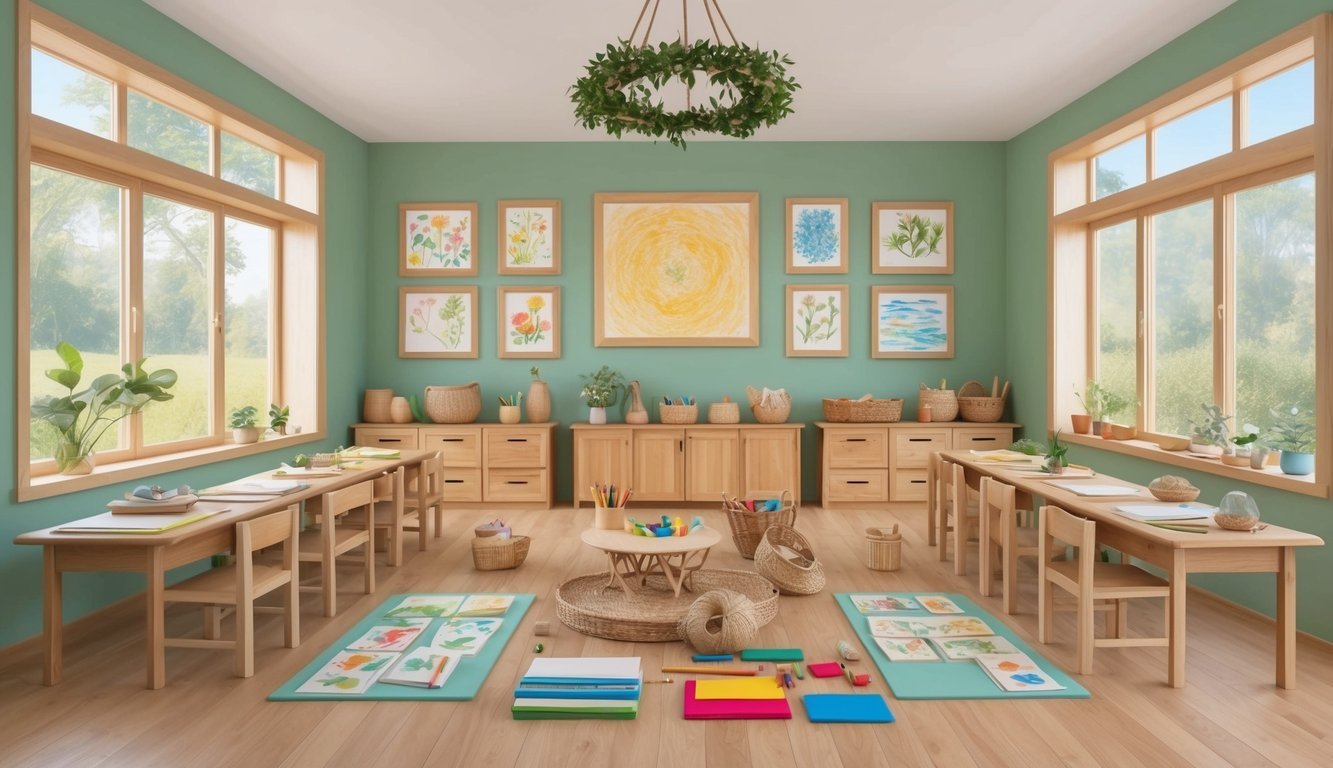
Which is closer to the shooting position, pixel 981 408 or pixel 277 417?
pixel 277 417

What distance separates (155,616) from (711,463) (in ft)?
13.6

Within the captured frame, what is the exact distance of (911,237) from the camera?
680cm

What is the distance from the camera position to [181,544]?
9.94 feet

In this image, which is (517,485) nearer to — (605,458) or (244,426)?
(605,458)

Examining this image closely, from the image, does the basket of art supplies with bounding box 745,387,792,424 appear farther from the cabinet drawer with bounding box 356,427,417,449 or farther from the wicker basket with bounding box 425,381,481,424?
the cabinet drawer with bounding box 356,427,417,449

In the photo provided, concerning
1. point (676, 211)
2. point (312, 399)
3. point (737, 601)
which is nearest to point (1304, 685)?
point (737, 601)

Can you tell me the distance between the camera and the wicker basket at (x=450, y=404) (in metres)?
6.48

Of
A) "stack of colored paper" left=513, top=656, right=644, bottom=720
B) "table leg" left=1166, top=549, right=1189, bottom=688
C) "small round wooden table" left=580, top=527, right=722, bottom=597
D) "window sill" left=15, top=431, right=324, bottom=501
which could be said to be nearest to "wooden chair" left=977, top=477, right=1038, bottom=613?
"table leg" left=1166, top=549, right=1189, bottom=688

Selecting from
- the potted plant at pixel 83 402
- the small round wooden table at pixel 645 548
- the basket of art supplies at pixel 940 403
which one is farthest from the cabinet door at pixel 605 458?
the potted plant at pixel 83 402

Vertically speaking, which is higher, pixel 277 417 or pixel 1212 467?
pixel 277 417

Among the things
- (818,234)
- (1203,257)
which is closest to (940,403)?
(818,234)

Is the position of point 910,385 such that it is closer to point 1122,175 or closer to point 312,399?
point 1122,175

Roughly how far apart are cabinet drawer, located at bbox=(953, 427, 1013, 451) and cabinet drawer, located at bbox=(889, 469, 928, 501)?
1.26 feet

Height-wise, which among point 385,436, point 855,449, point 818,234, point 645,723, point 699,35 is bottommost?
point 645,723
